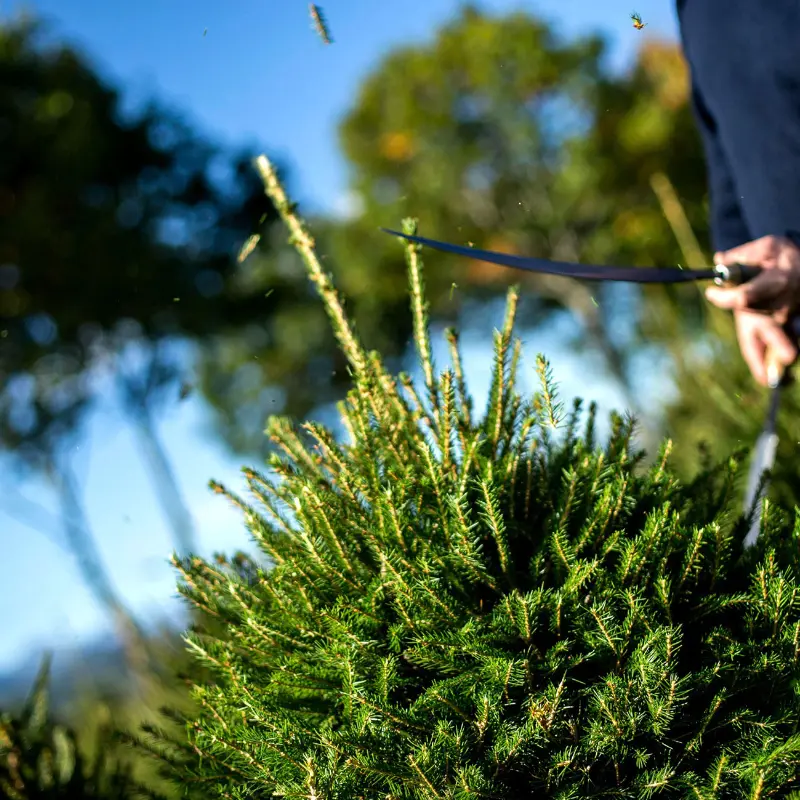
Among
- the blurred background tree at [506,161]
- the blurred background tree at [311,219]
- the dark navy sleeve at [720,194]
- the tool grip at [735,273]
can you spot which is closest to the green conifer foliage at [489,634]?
the tool grip at [735,273]

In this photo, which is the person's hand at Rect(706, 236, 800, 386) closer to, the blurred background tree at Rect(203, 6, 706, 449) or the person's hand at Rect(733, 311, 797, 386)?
Answer: the person's hand at Rect(733, 311, 797, 386)

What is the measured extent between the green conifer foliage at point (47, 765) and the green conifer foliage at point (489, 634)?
2.42ft

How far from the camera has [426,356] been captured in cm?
164

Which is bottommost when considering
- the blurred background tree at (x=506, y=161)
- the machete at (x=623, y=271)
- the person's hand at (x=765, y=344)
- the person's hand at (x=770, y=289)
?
the person's hand at (x=765, y=344)

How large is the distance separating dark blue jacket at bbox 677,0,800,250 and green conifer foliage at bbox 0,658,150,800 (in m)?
2.19

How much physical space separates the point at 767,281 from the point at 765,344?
0.53 meters

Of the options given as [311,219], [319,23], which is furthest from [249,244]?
[311,219]

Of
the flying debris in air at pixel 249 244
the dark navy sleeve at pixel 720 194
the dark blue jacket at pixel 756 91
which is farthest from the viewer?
the dark navy sleeve at pixel 720 194

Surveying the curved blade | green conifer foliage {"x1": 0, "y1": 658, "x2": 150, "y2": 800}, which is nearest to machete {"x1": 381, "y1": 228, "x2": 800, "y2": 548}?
the curved blade

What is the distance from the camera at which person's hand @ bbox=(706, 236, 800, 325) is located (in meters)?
1.73

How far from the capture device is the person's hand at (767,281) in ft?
5.66

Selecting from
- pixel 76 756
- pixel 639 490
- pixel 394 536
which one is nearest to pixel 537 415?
pixel 639 490

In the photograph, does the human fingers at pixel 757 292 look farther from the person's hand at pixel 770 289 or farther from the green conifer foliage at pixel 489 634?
the green conifer foliage at pixel 489 634

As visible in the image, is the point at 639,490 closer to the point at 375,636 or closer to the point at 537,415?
the point at 537,415
